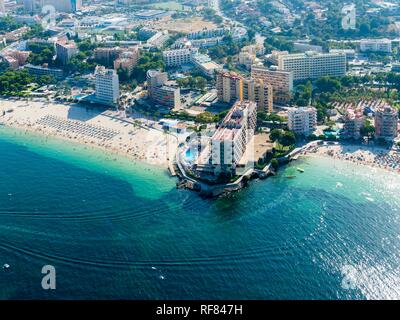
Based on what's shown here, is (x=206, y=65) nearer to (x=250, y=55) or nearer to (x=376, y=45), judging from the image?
(x=250, y=55)

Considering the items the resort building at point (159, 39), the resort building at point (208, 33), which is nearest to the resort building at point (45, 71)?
the resort building at point (159, 39)

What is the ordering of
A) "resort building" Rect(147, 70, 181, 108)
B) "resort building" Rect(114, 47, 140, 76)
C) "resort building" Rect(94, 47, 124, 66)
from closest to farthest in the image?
"resort building" Rect(147, 70, 181, 108) → "resort building" Rect(114, 47, 140, 76) → "resort building" Rect(94, 47, 124, 66)

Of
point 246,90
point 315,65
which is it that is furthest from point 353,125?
point 315,65

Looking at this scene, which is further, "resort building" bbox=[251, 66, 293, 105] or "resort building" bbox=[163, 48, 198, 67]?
"resort building" bbox=[163, 48, 198, 67]

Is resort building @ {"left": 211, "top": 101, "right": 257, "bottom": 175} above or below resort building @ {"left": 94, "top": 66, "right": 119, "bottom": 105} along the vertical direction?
below

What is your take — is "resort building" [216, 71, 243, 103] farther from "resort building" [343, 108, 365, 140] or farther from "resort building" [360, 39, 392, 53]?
"resort building" [360, 39, 392, 53]

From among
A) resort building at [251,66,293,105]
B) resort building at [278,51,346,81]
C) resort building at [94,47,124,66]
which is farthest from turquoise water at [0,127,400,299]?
resort building at [94,47,124,66]
